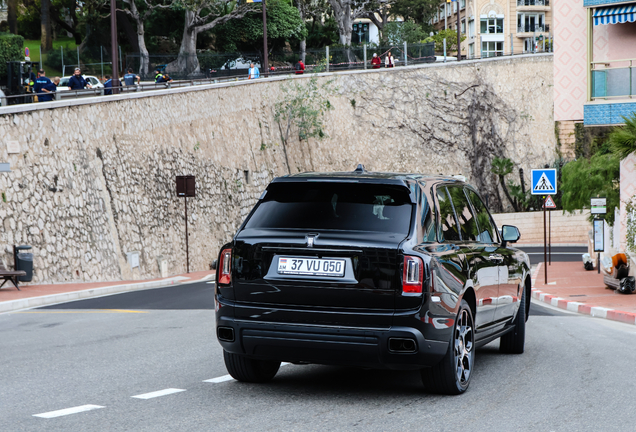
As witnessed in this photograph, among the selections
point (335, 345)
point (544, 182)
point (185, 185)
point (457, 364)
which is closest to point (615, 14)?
point (544, 182)

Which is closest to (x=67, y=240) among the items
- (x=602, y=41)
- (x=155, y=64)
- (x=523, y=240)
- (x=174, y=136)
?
(x=174, y=136)

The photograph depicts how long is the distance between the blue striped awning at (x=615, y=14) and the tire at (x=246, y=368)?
17.9 m

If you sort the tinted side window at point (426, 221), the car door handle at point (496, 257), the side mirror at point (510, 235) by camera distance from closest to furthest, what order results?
the tinted side window at point (426, 221) → the car door handle at point (496, 257) → the side mirror at point (510, 235)

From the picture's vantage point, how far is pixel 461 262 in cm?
654

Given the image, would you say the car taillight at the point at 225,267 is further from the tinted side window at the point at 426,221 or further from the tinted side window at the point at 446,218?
the tinted side window at the point at 446,218

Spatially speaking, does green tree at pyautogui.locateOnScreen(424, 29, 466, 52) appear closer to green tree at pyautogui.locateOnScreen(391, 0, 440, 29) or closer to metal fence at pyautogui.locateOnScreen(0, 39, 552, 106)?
green tree at pyautogui.locateOnScreen(391, 0, 440, 29)

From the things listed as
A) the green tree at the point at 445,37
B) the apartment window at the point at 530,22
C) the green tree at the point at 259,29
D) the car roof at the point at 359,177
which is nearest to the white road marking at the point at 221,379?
the car roof at the point at 359,177

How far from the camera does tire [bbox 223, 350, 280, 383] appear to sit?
673 centimetres

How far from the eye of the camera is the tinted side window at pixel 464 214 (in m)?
7.16

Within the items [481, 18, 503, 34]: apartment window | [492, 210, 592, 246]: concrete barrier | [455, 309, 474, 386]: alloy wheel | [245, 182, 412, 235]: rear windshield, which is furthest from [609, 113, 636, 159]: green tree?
[481, 18, 503, 34]: apartment window

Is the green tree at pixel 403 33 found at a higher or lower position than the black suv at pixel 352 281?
higher

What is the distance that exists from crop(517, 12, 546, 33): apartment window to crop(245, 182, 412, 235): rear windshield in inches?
3490

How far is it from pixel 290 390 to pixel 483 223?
2714 millimetres

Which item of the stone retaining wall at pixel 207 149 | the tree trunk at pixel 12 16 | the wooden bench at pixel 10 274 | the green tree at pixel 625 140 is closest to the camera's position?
the green tree at pixel 625 140
